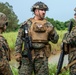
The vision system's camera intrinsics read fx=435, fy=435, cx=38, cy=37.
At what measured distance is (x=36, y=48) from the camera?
8555 mm

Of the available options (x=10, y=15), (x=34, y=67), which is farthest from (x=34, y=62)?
(x=10, y=15)

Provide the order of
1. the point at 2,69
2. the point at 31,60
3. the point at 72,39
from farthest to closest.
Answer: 1. the point at 31,60
2. the point at 72,39
3. the point at 2,69

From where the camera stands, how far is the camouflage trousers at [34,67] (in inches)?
336

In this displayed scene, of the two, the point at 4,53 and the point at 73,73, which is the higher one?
the point at 4,53

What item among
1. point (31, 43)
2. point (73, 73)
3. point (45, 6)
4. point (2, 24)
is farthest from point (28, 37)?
point (2, 24)

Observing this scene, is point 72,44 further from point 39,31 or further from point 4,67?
point 4,67

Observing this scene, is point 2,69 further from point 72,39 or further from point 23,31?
point 23,31

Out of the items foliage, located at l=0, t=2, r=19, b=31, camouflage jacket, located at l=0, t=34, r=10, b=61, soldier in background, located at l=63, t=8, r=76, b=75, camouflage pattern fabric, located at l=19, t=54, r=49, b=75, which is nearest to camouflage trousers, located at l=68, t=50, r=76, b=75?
soldier in background, located at l=63, t=8, r=76, b=75

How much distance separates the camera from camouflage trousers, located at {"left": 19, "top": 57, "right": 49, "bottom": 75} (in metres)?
8.53

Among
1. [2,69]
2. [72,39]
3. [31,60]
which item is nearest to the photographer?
[2,69]

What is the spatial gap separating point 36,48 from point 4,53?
7.01 feet

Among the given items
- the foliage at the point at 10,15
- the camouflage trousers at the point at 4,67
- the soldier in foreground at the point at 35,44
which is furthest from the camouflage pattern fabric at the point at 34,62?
the foliage at the point at 10,15

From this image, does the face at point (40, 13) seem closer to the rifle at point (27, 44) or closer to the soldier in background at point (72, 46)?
the rifle at point (27, 44)

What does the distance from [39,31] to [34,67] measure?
2.37 ft
